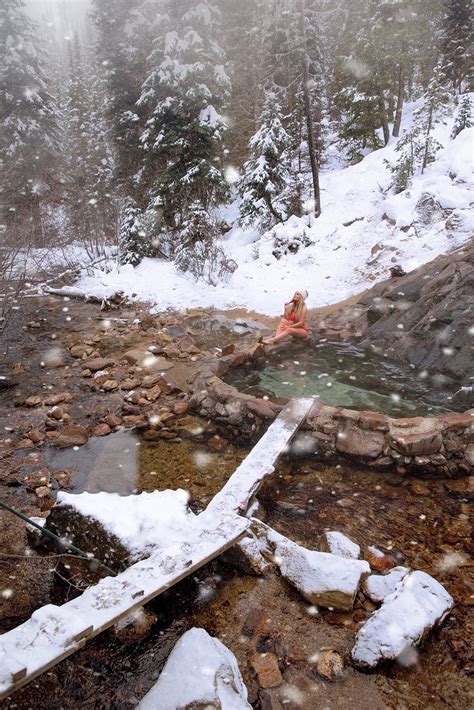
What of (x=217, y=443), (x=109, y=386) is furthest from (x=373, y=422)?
(x=109, y=386)

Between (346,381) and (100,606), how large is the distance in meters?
4.95

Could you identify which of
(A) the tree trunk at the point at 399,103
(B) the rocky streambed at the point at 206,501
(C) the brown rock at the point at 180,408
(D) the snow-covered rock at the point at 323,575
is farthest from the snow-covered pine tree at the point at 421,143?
(D) the snow-covered rock at the point at 323,575

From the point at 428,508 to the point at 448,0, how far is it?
101 ft

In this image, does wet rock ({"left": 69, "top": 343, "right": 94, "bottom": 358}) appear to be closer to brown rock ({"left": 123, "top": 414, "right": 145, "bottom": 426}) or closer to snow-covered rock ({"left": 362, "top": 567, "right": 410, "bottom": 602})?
brown rock ({"left": 123, "top": 414, "right": 145, "bottom": 426})

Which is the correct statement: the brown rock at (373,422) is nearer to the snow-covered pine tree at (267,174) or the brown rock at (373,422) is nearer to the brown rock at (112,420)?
the brown rock at (112,420)

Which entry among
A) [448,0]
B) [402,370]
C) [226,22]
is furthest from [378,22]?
[402,370]

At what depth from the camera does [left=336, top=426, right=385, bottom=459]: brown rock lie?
14.6 ft

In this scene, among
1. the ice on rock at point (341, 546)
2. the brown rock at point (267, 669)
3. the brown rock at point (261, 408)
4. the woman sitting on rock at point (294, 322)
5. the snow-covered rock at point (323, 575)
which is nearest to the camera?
the brown rock at point (267, 669)

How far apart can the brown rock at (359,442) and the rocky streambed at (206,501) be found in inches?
1.9

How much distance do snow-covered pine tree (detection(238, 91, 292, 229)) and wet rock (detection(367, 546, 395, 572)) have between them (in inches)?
619

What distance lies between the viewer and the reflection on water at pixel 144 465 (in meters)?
4.34

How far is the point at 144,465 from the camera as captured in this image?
15.4ft

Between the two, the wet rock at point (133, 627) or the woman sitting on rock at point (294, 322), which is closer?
the wet rock at point (133, 627)

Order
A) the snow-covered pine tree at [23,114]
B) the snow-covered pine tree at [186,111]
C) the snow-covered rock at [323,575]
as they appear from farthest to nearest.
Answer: the snow-covered pine tree at [23,114] → the snow-covered pine tree at [186,111] → the snow-covered rock at [323,575]
